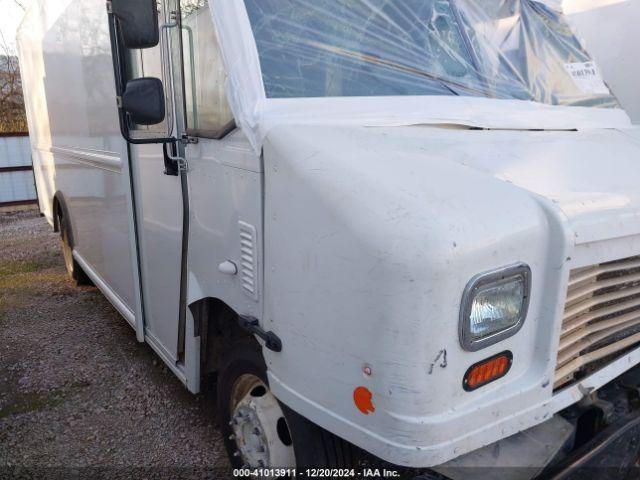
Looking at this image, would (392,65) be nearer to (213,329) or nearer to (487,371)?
(487,371)

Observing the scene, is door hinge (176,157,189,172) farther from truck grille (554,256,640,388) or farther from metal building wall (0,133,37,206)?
metal building wall (0,133,37,206)

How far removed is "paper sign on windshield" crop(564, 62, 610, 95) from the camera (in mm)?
3178

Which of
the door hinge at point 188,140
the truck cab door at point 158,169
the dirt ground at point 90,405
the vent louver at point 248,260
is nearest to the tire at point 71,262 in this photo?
the dirt ground at point 90,405

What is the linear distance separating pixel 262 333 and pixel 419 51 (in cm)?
154

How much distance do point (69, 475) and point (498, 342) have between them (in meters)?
2.59

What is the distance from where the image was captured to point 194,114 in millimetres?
2510

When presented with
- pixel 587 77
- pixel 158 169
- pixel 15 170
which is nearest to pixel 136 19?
pixel 158 169

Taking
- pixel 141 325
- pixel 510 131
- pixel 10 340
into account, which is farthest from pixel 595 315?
pixel 10 340

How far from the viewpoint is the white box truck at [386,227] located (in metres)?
1.53

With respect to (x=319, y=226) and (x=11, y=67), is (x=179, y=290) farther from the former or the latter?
(x=11, y=67)

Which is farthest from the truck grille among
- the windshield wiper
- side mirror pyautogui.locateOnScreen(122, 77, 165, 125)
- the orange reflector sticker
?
side mirror pyautogui.locateOnScreen(122, 77, 165, 125)

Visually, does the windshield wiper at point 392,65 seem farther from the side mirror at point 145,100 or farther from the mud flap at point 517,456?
the mud flap at point 517,456

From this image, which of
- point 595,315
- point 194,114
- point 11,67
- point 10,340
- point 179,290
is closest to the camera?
point 595,315

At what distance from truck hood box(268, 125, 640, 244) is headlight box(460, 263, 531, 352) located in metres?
0.25
